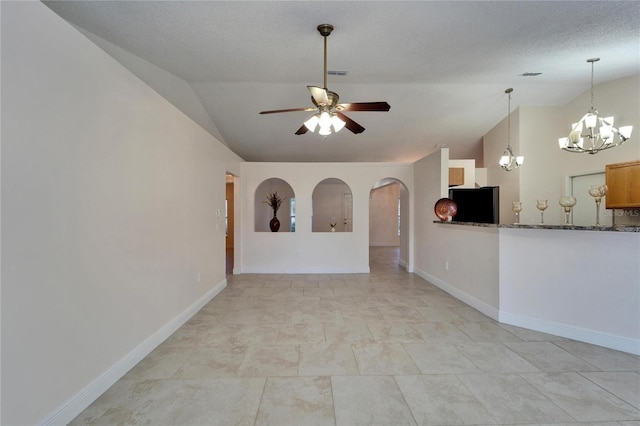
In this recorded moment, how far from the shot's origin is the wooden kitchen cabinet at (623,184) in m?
4.79

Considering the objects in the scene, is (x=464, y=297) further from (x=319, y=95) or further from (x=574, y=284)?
(x=319, y=95)

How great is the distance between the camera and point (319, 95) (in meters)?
2.81

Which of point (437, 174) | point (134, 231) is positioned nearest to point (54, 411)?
point (134, 231)

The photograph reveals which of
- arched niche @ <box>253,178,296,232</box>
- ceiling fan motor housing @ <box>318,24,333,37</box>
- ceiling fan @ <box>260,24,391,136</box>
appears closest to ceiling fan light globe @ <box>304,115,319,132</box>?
ceiling fan @ <box>260,24,391,136</box>

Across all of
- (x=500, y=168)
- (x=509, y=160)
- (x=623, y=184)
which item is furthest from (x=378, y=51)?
(x=500, y=168)

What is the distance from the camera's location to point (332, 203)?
1092 cm

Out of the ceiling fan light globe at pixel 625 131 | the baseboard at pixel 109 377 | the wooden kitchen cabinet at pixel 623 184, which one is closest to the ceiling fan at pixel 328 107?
the baseboard at pixel 109 377

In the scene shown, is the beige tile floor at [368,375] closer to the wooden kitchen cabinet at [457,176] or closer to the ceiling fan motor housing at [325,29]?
the ceiling fan motor housing at [325,29]

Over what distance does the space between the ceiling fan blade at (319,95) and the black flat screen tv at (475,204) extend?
14.7 ft

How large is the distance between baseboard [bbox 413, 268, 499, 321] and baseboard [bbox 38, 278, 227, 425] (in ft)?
12.7

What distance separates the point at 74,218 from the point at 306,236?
15.5 ft

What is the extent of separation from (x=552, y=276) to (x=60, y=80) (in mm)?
4743

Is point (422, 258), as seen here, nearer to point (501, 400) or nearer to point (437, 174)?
point (437, 174)

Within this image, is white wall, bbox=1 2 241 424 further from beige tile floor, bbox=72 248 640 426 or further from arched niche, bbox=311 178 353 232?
A: arched niche, bbox=311 178 353 232
